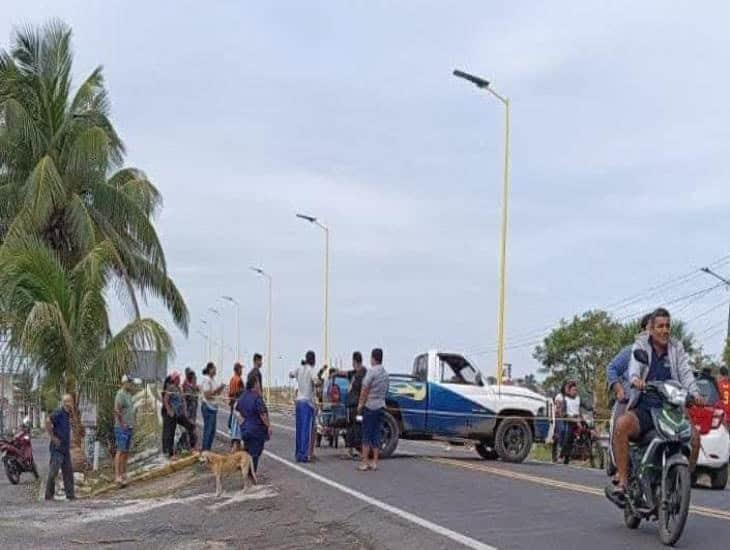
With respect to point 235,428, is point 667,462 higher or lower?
higher

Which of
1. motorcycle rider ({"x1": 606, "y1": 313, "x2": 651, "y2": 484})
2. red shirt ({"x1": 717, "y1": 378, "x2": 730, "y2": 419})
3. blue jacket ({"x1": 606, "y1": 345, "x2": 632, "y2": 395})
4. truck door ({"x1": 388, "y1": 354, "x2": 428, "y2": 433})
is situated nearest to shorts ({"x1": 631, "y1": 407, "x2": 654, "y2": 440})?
motorcycle rider ({"x1": 606, "y1": 313, "x2": 651, "y2": 484})

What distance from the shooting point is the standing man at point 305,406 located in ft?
65.8

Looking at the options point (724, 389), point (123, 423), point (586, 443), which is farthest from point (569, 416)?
point (123, 423)

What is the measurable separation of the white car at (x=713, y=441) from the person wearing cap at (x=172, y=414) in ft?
34.8

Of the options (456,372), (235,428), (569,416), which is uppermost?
(456,372)

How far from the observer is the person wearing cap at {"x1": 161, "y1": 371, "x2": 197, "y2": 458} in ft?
77.4

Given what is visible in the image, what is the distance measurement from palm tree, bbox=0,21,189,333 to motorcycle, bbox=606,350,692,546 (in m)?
19.1

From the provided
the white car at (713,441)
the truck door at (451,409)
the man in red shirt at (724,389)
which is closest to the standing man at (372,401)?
the truck door at (451,409)

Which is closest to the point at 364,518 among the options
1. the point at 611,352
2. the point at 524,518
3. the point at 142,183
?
the point at 524,518

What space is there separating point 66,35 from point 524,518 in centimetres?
2184

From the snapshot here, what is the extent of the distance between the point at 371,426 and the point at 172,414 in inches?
264

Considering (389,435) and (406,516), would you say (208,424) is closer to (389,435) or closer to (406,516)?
(389,435)

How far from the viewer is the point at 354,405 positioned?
2111cm

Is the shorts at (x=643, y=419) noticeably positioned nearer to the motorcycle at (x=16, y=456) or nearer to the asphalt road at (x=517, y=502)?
the asphalt road at (x=517, y=502)
